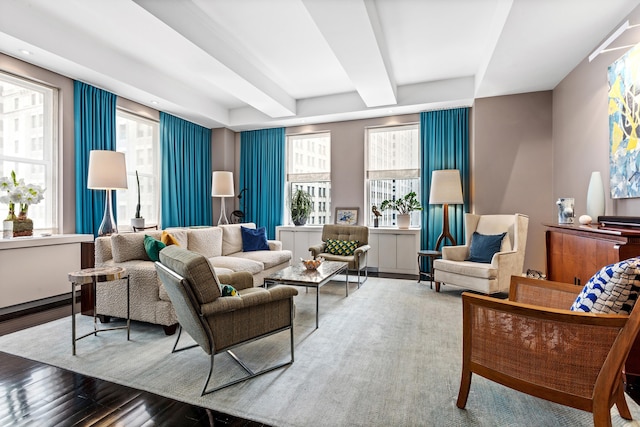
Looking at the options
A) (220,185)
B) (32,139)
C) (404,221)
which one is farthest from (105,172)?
(404,221)

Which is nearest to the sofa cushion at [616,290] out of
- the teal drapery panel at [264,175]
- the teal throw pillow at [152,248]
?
the teal throw pillow at [152,248]

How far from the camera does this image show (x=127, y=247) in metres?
3.00

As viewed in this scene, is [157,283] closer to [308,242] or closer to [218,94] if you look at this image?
[308,242]

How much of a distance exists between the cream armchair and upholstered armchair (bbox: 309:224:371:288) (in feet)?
3.33

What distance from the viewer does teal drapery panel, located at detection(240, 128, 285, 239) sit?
20.5 feet

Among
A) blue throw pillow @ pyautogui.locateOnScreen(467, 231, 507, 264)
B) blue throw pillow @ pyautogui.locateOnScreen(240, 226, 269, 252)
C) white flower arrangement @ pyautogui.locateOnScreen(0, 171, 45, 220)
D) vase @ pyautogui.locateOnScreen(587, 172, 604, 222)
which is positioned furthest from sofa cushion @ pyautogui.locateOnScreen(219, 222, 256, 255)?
vase @ pyautogui.locateOnScreen(587, 172, 604, 222)

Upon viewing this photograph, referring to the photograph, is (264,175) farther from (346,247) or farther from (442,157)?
(442,157)

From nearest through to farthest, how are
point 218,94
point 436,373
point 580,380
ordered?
1. point 580,380
2. point 436,373
3. point 218,94

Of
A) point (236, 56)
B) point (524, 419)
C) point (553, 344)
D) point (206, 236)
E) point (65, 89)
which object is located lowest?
point (524, 419)

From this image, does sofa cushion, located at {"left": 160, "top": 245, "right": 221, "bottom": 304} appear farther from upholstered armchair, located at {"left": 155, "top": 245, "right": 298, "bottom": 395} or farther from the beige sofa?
the beige sofa

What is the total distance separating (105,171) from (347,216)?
3.75 meters

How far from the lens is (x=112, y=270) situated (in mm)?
2525

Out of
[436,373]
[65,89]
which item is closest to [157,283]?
[436,373]

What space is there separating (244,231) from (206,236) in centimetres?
74
